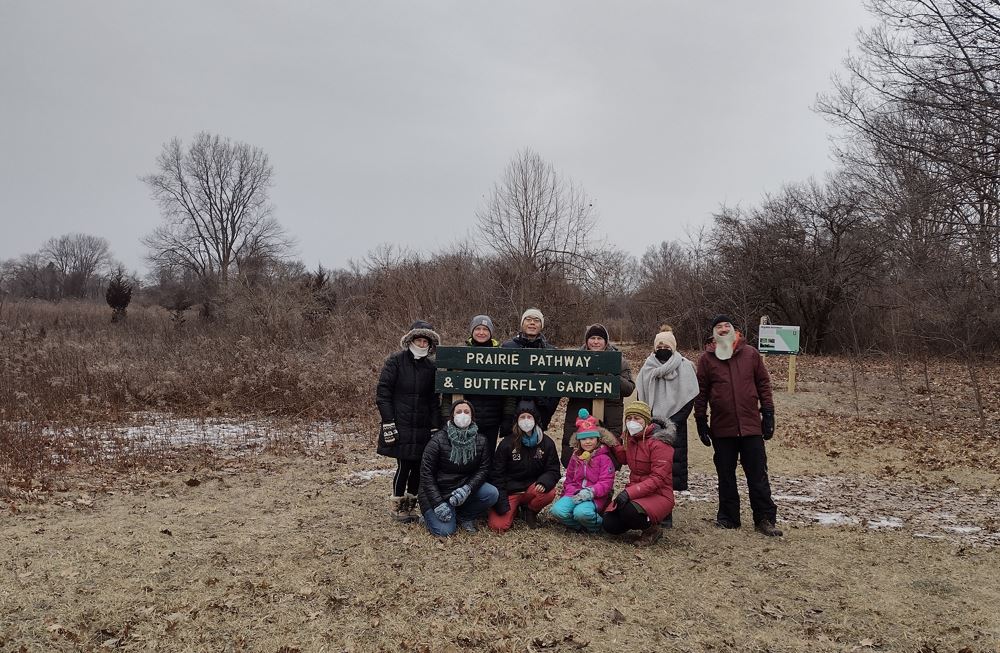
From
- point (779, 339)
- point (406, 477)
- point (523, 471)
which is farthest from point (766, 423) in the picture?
point (779, 339)

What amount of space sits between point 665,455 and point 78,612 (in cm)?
450

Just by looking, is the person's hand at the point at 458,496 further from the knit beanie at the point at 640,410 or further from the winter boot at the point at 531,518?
the knit beanie at the point at 640,410

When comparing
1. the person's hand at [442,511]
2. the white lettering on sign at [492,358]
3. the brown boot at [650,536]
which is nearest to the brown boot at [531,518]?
the person's hand at [442,511]

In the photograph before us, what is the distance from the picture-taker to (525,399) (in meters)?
6.18

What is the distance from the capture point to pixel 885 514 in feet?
22.6

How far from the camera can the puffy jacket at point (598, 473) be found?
5672 millimetres

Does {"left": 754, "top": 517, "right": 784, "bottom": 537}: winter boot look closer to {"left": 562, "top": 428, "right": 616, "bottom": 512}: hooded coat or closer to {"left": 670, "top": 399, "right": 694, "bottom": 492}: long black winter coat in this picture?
{"left": 670, "top": 399, "right": 694, "bottom": 492}: long black winter coat

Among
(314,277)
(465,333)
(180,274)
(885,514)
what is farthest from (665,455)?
(180,274)

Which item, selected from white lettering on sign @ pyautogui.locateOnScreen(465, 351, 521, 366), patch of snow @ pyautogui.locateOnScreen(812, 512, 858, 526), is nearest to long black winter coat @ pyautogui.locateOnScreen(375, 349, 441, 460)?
white lettering on sign @ pyautogui.locateOnScreen(465, 351, 521, 366)

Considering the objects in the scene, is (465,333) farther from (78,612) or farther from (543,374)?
(78,612)

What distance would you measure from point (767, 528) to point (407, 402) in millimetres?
3618

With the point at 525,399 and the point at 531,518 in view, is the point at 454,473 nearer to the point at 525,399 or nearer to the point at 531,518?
the point at 531,518

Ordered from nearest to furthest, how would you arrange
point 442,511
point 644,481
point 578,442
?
point 644,481, point 442,511, point 578,442

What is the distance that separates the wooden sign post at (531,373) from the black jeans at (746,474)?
1.18 metres
